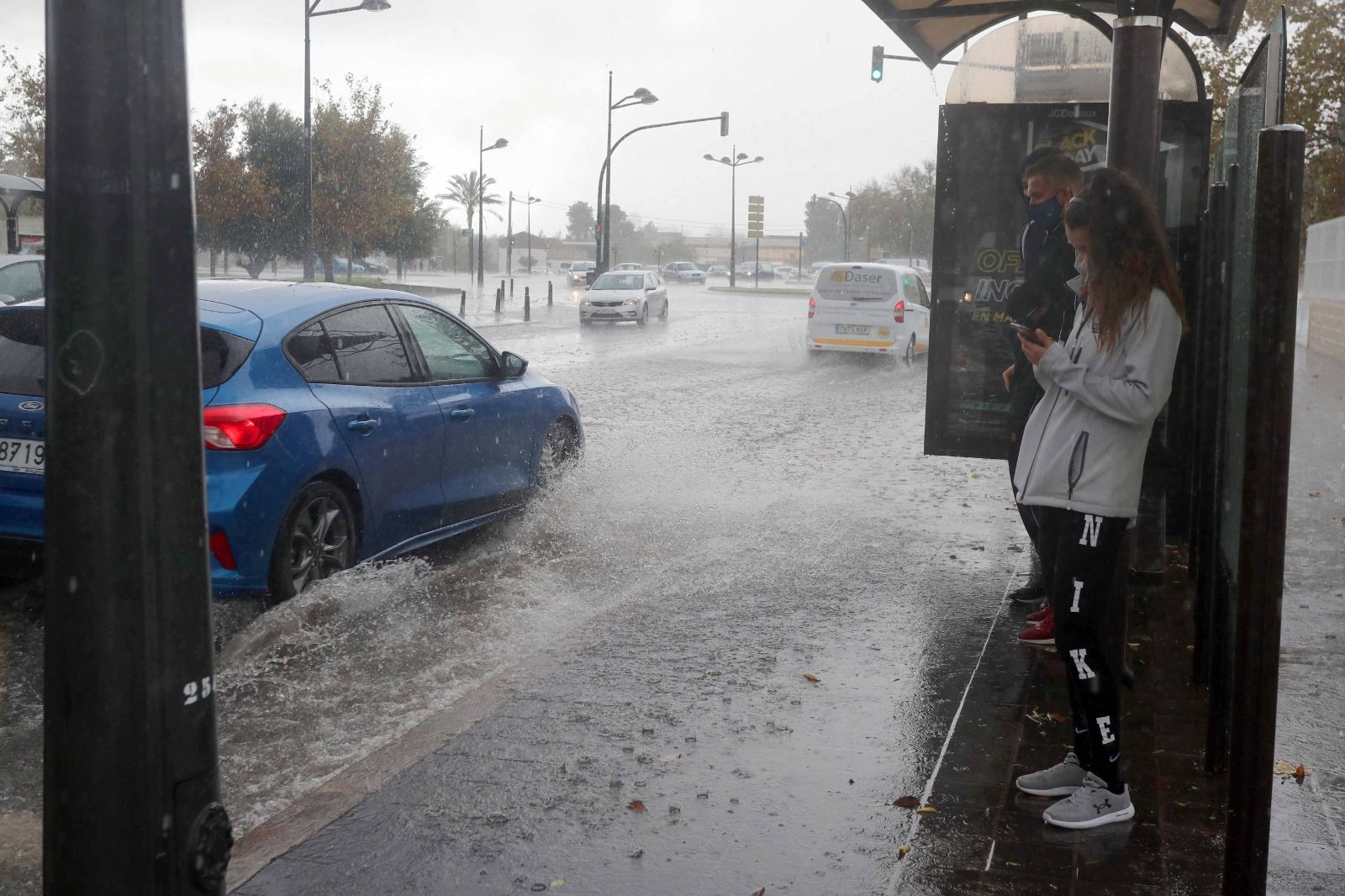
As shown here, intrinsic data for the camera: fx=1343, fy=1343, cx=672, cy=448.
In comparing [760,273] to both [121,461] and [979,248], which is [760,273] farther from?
[121,461]

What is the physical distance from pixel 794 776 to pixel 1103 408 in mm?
1526

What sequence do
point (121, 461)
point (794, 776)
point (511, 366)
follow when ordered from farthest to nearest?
point (511, 366)
point (794, 776)
point (121, 461)

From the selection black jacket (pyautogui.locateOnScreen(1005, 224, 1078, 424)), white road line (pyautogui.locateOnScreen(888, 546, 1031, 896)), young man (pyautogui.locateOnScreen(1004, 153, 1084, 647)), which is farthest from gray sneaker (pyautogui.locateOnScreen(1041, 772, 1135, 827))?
black jacket (pyautogui.locateOnScreen(1005, 224, 1078, 424))

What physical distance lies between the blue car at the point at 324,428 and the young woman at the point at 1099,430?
9.63ft

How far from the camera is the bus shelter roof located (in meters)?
7.30

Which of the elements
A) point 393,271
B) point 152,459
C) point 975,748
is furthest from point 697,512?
point 393,271

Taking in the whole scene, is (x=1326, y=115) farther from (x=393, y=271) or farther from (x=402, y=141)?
(x=393, y=271)

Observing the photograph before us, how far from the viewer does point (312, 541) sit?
20.2 feet

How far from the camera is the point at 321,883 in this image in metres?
3.52

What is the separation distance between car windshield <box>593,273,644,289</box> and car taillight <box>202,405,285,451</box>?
30458mm

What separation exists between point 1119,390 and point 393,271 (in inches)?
4165

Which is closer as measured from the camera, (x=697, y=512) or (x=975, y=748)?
(x=975, y=748)

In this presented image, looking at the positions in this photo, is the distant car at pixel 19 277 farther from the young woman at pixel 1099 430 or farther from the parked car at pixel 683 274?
the parked car at pixel 683 274

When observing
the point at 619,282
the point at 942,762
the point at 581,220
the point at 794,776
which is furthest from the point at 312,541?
the point at 581,220
